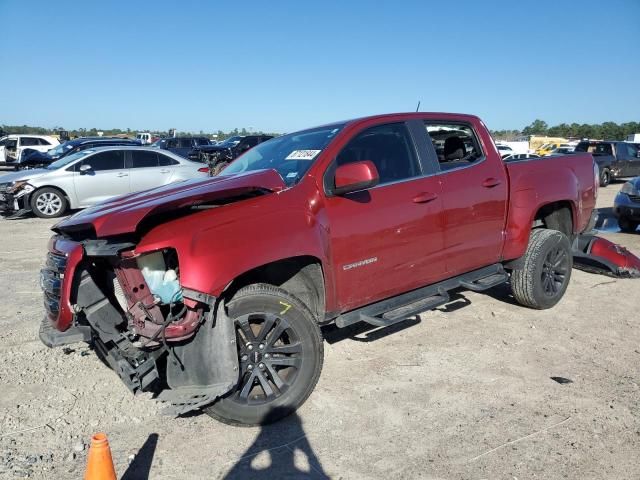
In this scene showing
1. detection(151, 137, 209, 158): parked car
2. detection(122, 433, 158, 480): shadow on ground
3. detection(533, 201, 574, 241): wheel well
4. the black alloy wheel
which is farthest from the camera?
detection(151, 137, 209, 158): parked car

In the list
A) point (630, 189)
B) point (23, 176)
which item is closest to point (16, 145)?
point (23, 176)

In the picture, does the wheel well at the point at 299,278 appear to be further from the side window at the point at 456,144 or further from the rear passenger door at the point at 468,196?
the side window at the point at 456,144

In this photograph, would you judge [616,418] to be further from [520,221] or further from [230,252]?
[230,252]

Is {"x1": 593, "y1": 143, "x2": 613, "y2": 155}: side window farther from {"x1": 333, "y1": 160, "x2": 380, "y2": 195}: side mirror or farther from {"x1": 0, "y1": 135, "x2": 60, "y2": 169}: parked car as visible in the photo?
{"x1": 0, "y1": 135, "x2": 60, "y2": 169}: parked car

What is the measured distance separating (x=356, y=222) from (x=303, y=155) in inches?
28.3

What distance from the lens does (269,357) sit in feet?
10.7

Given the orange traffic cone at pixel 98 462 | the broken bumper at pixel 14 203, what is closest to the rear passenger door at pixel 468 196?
the orange traffic cone at pixel 98 462

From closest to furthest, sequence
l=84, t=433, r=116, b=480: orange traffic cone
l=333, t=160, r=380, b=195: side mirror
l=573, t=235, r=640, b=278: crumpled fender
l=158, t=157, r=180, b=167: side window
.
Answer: l=84, t=433, r=116, b=480: orange traffic cone → l=333, t=160, r=380, b=195: side mirror → l=573, t=235, r=640, b=278: crumpled fender → l=158, t=157, r=180, b=167: side window

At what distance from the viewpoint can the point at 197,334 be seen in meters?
3.03

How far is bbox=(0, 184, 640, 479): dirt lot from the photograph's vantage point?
9.43 feet

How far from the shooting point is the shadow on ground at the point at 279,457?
2803 mm

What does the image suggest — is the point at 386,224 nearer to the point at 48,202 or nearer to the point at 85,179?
the point at 85,179

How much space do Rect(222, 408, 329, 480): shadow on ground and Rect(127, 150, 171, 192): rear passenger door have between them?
1015cm

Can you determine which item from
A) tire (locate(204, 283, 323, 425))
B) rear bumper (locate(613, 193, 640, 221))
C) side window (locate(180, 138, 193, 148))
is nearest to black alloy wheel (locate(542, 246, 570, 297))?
tire (locate(204, 283, 323, 425))
